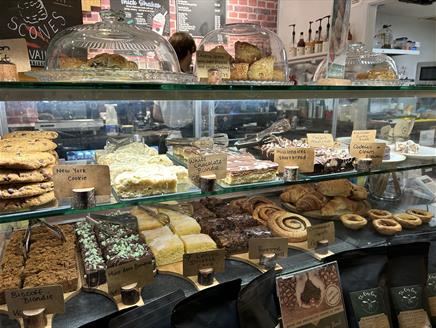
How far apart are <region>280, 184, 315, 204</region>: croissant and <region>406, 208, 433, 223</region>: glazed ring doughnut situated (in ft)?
1.84

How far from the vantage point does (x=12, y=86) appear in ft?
2.94

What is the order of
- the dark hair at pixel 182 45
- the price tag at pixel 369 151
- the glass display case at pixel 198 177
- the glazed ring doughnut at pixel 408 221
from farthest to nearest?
the glazed ring doughnut at pixel 408 221
the dark hair at pixel 182 45
the price tag at pixel 369 151
the glass display case at pixel 198 177

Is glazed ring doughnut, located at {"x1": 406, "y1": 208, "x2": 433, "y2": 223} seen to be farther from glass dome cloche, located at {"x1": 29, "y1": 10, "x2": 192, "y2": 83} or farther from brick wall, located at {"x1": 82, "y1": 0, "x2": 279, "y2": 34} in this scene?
brick wall, located at {"x1": 82, "y1": 0, "x2": 279, "y2": 34}

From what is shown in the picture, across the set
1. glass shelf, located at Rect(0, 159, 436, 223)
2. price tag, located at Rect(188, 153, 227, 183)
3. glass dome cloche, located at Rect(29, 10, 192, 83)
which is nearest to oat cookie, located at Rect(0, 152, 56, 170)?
glass shelf, located at Rect(0, 159, 436, 223)

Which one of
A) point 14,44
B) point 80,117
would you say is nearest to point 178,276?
point 14,44

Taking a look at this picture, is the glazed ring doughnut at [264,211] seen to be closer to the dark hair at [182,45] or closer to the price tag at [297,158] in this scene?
the price tag at [297,158]

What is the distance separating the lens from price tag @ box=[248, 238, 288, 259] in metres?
1.34

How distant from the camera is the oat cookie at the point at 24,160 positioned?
1.01 metres

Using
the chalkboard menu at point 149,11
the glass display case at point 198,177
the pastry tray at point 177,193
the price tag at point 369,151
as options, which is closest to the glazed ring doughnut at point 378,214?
the glass display case at point 198,177

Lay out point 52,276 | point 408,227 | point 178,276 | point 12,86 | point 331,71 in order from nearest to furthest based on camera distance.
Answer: point 12,86 < point 52,276 < point 178,276 < point 331,71 < point 408,227

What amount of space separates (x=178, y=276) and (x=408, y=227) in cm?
125

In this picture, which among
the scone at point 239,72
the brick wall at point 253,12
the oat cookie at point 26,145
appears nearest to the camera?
the oat cookie at point 26,145

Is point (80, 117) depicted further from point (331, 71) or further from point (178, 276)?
point (331, 71)

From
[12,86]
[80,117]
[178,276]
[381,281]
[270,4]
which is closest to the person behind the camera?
[12,86]
